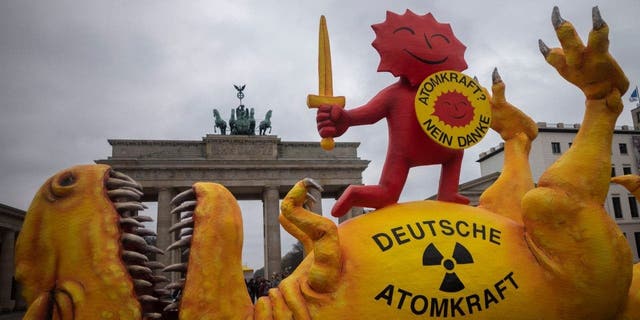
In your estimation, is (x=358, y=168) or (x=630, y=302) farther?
(x=358, y=168)

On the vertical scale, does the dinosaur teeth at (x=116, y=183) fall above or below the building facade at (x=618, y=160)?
below

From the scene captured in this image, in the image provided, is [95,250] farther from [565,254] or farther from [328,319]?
[565,254]

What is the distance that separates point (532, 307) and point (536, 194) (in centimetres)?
60

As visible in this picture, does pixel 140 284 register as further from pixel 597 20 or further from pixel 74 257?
pixel 597 20

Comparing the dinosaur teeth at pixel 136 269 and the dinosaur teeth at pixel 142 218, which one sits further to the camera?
the dinosaur teeth at pixel 142 218

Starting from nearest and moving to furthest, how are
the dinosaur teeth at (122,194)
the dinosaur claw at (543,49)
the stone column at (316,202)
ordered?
the dinosaur teeth at (122,194) → the stone column at (316,202) → the dinosaur claw at (543,49)

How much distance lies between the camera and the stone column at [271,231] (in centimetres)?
2766

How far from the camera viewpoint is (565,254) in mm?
2439

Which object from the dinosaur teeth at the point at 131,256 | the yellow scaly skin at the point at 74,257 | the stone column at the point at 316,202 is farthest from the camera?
the stone column at the point at 316,202

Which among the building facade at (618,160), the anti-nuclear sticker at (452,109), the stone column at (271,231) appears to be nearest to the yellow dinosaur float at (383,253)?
the anti-nuclear sticker at (452,109)

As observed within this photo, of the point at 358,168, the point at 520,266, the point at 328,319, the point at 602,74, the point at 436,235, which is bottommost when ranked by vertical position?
the point at 328,319

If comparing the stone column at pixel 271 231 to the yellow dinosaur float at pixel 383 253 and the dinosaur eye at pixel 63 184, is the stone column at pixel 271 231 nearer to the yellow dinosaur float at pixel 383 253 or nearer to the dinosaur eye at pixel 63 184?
the yellow dinosaur float at pixel 383 253

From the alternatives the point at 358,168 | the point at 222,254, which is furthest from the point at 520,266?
the point at 358,168

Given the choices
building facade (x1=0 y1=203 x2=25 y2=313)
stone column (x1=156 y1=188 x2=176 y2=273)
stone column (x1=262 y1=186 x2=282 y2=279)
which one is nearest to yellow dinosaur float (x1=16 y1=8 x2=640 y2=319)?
building facade (x1=0 y1=203 x2=25 y2=313)
